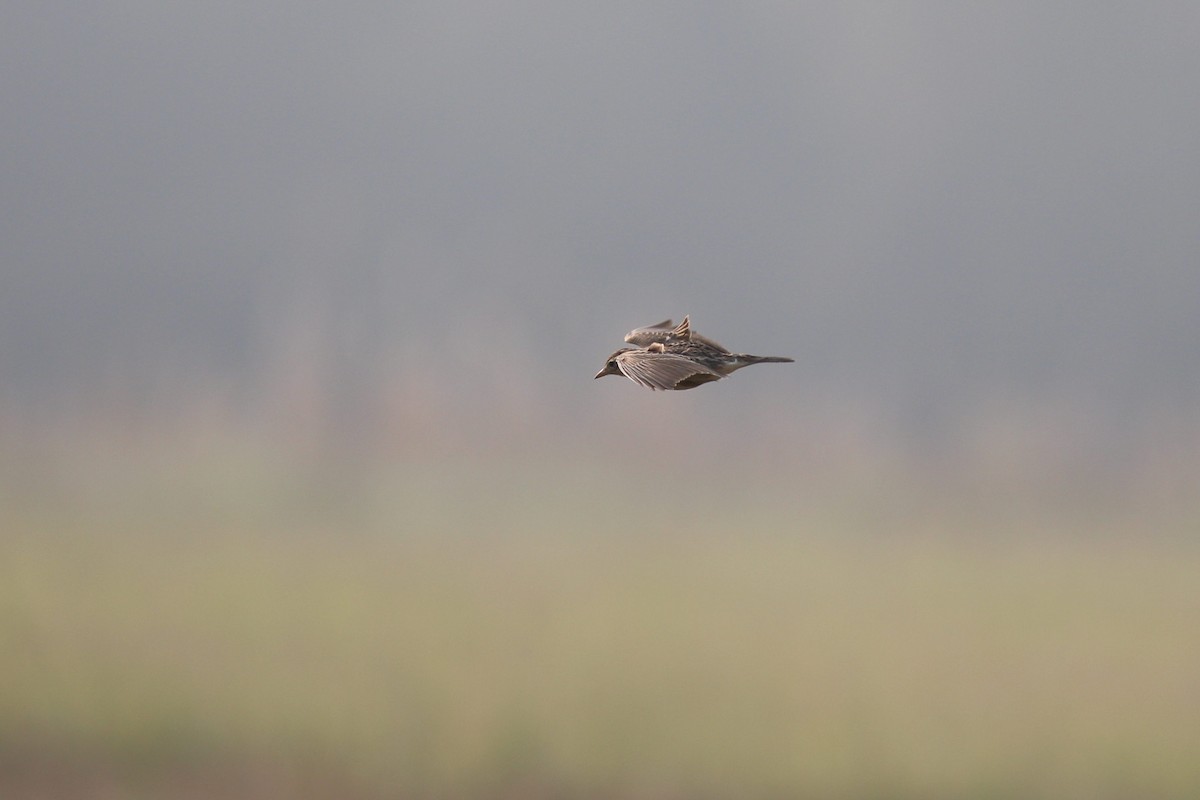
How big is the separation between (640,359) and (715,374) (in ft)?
4.88

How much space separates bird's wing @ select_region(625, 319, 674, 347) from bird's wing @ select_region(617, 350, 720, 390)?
219 cm

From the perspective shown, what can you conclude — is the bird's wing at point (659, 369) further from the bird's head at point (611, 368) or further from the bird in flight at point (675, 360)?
the bird's head at point (611, 368)

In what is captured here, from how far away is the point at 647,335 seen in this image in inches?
905

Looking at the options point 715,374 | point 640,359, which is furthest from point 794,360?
point 640,359

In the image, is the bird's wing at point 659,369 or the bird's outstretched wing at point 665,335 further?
the bird's outstretched wing at point 665,335

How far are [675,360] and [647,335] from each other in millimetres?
3527

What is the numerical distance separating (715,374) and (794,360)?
1422mm

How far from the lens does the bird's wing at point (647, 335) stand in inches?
888

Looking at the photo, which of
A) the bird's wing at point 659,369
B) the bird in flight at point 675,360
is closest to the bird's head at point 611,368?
the bird in flight at point 675,360

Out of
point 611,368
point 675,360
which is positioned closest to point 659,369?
point 675,360

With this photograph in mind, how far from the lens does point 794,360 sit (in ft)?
63.0

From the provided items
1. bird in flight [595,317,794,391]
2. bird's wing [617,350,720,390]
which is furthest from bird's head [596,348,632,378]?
bird's wing [617,350,720,390]

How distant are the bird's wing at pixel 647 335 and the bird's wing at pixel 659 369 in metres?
2.19

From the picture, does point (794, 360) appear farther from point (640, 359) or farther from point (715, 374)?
point (640, 359)
